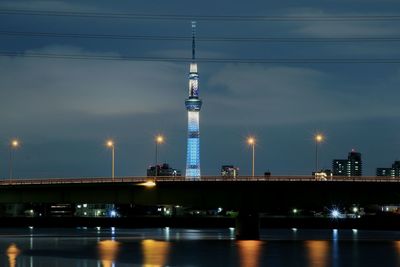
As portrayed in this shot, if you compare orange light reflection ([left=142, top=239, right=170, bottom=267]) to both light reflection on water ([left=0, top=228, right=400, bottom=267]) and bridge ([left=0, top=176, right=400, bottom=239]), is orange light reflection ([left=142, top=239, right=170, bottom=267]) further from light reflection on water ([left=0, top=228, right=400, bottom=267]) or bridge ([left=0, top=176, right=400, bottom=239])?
bridge ([left=0, top=176, right=400, bottom=239])

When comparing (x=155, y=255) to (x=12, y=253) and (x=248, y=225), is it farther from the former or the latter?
(x=248, y=225)

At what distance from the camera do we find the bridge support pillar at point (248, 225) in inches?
6211

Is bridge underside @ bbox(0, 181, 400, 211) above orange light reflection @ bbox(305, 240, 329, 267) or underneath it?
above

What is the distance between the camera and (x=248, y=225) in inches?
6314

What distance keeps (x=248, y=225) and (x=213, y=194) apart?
13190mm

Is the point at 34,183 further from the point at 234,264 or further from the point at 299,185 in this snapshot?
the point at 234,264

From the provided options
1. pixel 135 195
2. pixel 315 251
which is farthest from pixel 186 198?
pixel 315 251

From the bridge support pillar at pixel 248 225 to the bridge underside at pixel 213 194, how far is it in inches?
223

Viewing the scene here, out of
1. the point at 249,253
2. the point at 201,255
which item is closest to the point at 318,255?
the point at 249,253

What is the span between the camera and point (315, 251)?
128750mm

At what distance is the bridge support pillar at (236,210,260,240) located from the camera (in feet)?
518

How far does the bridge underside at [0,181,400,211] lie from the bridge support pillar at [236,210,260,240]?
5.67 meters

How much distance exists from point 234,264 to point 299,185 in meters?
45.9

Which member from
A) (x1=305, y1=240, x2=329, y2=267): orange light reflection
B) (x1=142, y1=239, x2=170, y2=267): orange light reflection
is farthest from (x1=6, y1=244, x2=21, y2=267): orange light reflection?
(x1=305, y1=240, x2=329, y2=267): orange light reflection
